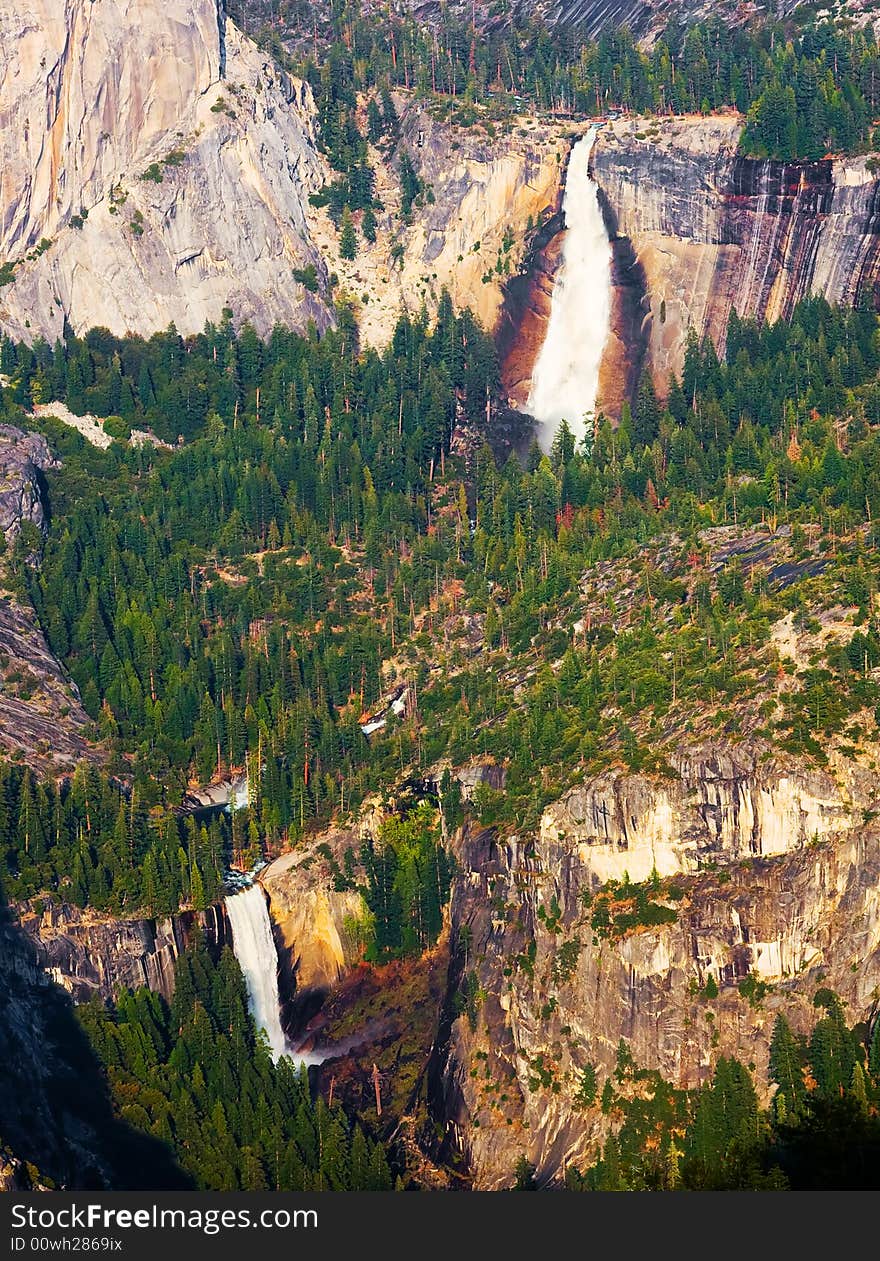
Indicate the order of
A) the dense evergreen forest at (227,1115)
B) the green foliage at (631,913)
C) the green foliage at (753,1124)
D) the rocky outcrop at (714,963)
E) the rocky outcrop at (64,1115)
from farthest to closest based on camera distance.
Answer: the green foliage at (631,913) → the rocky outcrop at (714,963) → the dense evergreen forest at (227,1115) → the rocky outcrop at (64,1115) → the green foliage at (753,1124)

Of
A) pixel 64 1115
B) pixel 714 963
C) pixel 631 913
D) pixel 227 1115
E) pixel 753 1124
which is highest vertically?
pixel 631 913

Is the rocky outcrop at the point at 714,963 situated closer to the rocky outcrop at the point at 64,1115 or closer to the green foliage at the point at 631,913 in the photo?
the green foliage at the point at 631,913

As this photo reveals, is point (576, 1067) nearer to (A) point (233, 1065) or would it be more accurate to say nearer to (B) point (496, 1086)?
(B) point (496, 1086)

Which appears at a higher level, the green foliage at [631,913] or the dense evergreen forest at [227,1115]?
the green foliage at [631,913]

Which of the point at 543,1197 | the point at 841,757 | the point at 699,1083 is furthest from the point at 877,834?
the point at 543,1197

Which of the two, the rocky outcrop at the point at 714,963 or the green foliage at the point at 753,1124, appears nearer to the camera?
the green foliage at the point at 753,1124

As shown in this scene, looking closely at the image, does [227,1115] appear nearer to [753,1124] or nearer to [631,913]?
[631,913]

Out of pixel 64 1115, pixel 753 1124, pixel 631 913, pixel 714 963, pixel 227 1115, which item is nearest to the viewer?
pixel 753 1124

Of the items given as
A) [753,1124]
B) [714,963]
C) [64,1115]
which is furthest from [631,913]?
[64,1115]

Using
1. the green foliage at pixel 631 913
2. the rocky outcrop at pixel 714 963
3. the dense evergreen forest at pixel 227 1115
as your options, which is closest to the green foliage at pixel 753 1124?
the rocky outcrop at pixel 714 963
